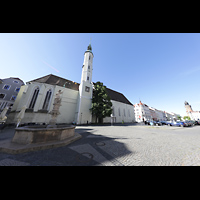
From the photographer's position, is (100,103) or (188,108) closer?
(100,103)

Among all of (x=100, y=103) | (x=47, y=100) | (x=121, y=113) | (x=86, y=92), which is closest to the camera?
(x=47, y=100)

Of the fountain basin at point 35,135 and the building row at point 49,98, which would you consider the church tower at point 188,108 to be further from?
the fountain basin at point 35,135

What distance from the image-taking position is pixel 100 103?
1997cm

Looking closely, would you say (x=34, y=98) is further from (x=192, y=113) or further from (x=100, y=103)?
(x=192, y=113)

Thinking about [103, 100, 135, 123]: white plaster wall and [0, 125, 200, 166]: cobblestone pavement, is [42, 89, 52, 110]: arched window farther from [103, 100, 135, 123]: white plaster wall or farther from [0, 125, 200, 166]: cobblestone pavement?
[0, 125, 200, 166]: cobblestone pavement

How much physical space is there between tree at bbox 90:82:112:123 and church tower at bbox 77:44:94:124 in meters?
1.44

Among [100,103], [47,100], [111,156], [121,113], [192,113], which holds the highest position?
[192,113]

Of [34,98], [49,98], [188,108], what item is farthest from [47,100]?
[188,108]

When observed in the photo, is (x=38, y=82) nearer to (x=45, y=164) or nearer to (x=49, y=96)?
(x=49, y=96)

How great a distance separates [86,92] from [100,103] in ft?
16.6

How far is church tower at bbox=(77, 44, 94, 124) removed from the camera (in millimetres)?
19145
